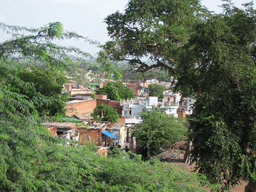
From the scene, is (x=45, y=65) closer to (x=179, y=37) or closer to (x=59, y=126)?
(x=179, y=37)

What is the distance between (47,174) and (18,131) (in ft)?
5.06

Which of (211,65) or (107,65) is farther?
(211,65)

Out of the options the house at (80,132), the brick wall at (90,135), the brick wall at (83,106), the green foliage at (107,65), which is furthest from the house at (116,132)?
the green foliage at (107,65)

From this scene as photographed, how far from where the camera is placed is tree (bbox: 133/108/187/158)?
612 inches

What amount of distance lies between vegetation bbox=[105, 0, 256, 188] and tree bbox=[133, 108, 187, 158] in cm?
708

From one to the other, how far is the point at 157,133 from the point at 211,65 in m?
9.51

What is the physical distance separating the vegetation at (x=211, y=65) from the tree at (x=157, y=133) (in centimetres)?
708

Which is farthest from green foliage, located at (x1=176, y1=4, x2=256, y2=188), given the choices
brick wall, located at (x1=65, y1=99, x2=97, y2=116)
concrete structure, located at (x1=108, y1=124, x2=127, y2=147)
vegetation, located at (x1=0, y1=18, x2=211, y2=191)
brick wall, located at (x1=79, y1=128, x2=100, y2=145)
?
brick wall, located at (x1=65, y1=99, x2=97, y2=116)

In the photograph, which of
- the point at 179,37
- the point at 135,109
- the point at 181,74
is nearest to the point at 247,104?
the point at 181,74

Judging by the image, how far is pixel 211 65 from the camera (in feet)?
23.6

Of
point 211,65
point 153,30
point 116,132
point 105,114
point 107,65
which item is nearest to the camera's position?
point 107,65

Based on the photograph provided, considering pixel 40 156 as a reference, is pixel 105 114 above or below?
below

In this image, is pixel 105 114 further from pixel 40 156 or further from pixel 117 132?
pixel 40 156

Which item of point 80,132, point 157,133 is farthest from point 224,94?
point 80,132
